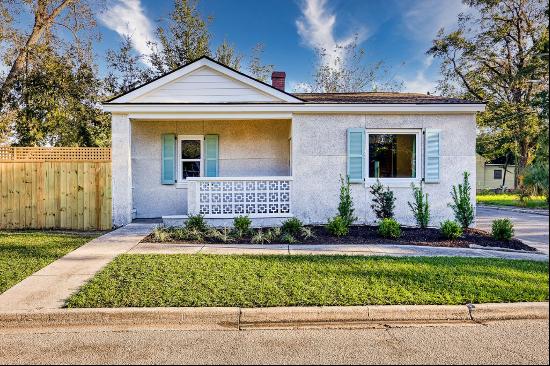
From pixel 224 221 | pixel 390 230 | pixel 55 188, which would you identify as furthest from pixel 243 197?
pixel 55 188

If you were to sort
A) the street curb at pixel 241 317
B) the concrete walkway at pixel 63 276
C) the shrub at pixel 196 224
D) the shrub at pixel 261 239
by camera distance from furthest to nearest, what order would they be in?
the shrub at pixel 196 224
the shrub at pixel 261 239
the concrete walkway at pixel 63 276
the street curb at pixel 241 317

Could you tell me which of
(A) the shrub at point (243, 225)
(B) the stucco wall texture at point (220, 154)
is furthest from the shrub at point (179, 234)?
(B) the stucco wall texture at point (220, 154)

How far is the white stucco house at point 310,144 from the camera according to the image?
9234 millimetres

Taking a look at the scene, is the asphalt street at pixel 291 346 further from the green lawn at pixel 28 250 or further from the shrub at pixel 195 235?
the shrub at pixel 195 235

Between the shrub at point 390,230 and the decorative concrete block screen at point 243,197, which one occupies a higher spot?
the decorative concrete block screen at point 243,197

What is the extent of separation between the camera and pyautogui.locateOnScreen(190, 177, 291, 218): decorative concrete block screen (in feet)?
30.3

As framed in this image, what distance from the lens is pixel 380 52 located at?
24375 millimetres

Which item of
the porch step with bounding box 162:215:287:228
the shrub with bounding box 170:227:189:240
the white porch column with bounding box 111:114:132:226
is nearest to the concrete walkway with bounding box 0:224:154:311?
the shrub with bounding box 170:227:189:240

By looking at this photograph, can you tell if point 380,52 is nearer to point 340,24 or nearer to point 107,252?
point 340,24

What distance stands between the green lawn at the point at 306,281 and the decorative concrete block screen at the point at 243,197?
3.26 meters

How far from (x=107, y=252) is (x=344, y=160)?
20.9 ft

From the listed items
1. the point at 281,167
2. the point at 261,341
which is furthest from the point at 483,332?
the point at 281,167

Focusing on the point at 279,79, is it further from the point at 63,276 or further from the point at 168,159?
the point at 63,276

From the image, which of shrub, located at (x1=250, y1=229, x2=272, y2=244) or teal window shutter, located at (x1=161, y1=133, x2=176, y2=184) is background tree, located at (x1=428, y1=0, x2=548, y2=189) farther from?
teal window shutter, located at (x1=161, y1=133, x2=176, y2=184)
